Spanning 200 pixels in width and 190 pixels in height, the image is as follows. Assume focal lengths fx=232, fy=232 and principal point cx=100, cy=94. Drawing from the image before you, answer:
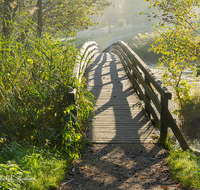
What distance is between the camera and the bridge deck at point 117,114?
553 centimetres

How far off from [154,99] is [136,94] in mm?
2804

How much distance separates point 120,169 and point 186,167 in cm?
113

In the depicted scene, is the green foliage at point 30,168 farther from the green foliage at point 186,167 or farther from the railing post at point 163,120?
the railing post at point 163,120

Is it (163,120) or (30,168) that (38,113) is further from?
(163,120)

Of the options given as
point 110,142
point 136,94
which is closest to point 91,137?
point 110,142

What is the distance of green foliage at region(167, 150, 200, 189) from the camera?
10.7ft

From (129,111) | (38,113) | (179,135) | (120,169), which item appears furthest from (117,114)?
(38,113)

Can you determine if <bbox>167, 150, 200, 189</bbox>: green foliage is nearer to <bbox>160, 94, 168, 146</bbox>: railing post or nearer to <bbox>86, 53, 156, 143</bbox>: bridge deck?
<bbox>160, 94, 168, 146</bbox>: railing post

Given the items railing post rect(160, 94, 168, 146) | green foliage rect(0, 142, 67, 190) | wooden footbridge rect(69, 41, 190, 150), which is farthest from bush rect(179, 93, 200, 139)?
green foliage rect(0, 142, 67, 190)

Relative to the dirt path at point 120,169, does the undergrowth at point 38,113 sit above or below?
above

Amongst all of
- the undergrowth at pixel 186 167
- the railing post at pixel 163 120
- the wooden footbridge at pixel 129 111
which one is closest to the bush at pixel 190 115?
the wooden footbridge at pixel 129 111

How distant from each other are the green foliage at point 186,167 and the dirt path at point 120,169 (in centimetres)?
11

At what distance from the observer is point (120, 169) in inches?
164

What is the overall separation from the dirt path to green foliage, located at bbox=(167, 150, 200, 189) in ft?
0.37
